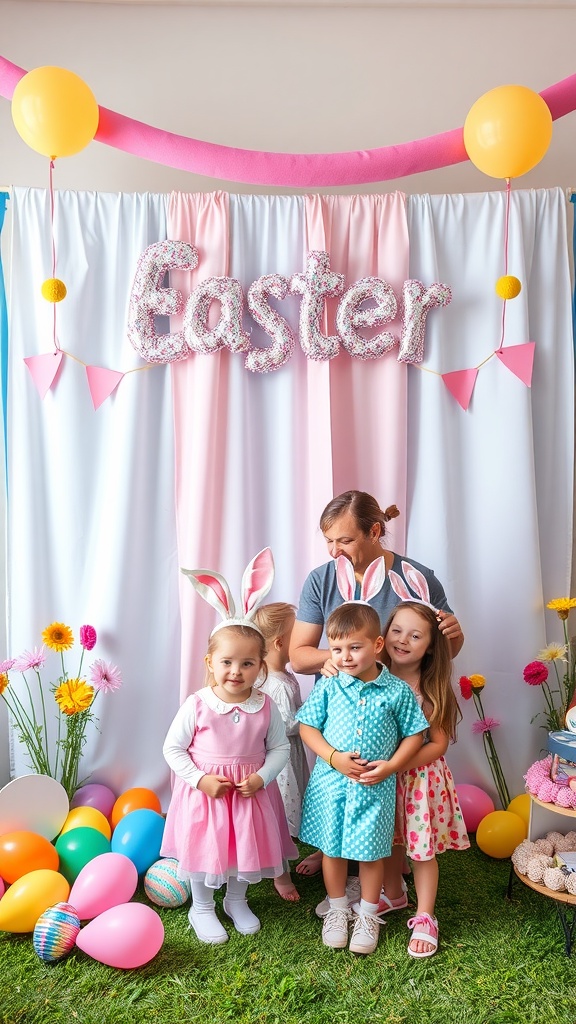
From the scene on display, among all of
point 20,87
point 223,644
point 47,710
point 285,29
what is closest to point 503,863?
point 223,644

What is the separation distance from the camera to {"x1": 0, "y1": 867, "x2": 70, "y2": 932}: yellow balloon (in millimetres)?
2434

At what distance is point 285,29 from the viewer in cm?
347

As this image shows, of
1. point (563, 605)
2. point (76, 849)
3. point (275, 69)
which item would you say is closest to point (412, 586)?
point (563, 605)

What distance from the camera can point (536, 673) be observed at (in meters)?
3.12

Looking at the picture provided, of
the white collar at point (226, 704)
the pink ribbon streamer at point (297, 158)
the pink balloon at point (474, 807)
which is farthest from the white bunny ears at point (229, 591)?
the pink ribbon streamer at point (297, 158)

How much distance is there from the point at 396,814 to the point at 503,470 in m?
1.38

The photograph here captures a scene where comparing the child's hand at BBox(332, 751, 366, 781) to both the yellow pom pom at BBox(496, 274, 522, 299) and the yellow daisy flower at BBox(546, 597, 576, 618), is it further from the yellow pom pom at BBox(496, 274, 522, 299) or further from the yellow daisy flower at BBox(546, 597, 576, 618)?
the yellow pom pom at BBox(496, 274, 522, 299)

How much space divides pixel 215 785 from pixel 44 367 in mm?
1678

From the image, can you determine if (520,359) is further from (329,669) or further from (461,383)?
(329,669)

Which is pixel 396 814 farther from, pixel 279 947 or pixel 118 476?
pixel 118 476

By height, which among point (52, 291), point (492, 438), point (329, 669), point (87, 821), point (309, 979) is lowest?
point (309, 979)

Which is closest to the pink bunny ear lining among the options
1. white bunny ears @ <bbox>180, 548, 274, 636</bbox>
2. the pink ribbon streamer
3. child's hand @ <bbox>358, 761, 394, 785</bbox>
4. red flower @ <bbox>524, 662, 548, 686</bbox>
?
white bunny ears @ <bbox>180, 548, 274, 636</bbox>

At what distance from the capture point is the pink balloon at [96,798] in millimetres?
3162

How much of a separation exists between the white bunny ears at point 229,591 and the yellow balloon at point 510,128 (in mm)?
1497
